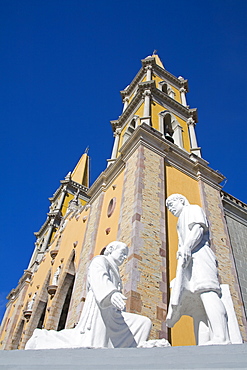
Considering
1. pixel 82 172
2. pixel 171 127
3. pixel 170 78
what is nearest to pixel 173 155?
pixel 171 127

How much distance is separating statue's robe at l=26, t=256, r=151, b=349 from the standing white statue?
47cm

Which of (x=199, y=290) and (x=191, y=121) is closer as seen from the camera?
(x=199, y=290)

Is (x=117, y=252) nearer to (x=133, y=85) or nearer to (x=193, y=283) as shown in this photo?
(x=193, y=283)

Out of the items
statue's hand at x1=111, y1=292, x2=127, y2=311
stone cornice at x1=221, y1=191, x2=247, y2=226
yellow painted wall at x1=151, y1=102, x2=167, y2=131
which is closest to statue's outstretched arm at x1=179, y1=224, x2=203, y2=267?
statue's hand at x1=111, y1=292, x2=127, y2=311

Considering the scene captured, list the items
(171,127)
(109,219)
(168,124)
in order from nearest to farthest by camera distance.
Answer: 1. (109,219)
2. (171,127)
3. (168,124)

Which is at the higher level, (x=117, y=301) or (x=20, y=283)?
(x=20, y=283)

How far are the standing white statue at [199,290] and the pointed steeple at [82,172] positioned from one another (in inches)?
1221

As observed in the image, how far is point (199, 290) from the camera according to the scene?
3689mm

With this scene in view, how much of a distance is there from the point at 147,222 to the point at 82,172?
A: 88.0 feet

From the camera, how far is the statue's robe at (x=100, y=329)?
12.0 feet

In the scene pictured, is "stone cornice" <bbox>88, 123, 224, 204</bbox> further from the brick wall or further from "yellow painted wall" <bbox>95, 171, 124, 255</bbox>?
the brick wall

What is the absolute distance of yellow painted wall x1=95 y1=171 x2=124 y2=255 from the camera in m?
12.2

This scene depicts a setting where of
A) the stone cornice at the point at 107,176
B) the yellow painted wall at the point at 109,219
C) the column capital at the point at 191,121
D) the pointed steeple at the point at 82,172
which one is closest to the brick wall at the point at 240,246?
the yellow painted wall at the point at 109,219

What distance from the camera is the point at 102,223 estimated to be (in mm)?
13719
